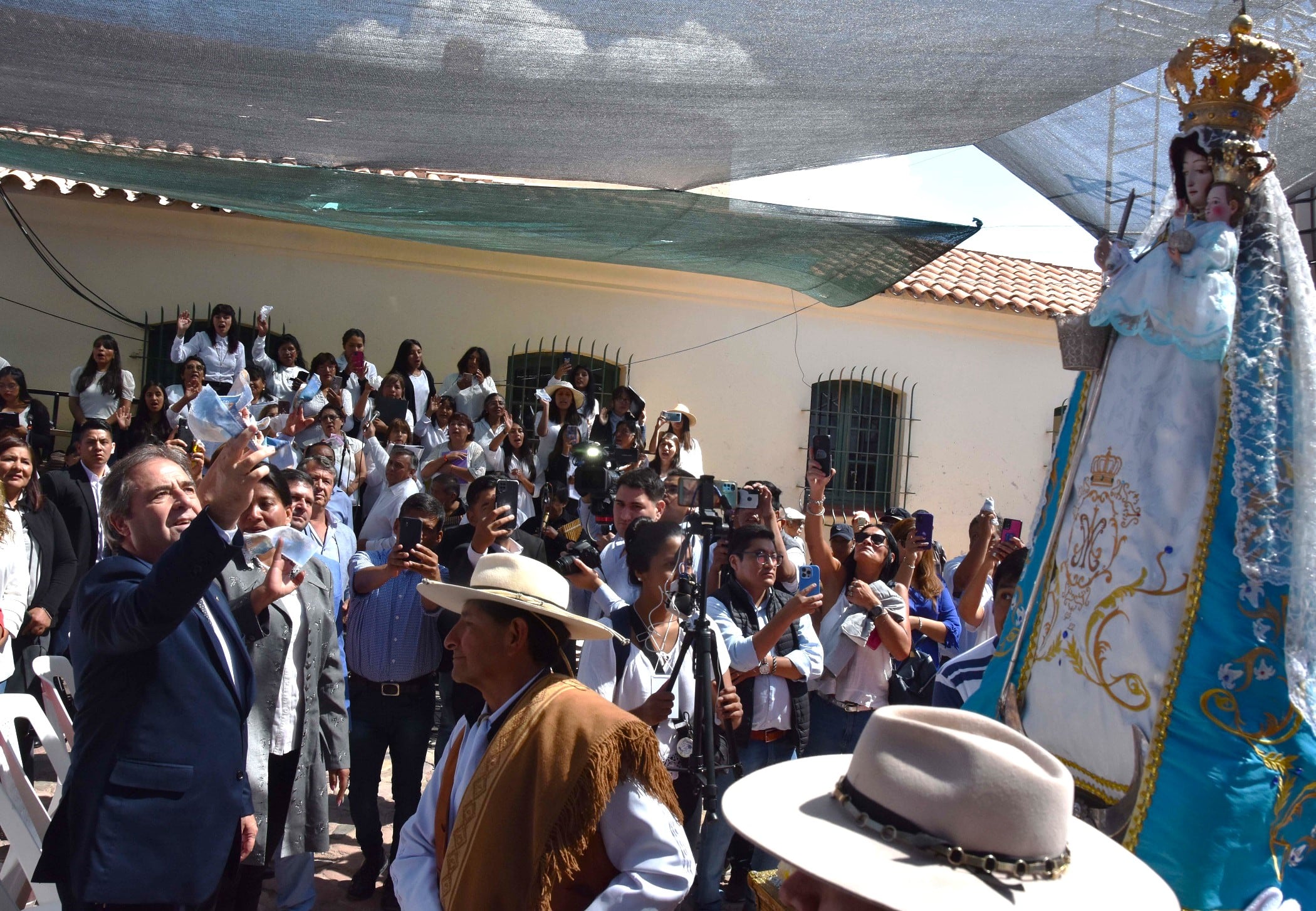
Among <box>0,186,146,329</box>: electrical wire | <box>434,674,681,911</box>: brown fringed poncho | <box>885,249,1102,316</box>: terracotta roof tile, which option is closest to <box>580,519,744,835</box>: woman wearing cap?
<box>434,674,681,911</box>: brown fringed poncho

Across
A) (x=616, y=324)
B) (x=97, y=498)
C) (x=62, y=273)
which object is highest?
(x=62, y=273)

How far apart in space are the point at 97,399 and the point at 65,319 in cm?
190

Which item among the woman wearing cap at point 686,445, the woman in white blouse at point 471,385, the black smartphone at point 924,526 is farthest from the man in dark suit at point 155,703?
the woman in white blouse at point 471,385

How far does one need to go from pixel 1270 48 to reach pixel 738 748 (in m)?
2.88

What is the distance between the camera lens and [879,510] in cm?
1373

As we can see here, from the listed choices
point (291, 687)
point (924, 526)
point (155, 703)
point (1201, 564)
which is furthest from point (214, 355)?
point (1201, 564)

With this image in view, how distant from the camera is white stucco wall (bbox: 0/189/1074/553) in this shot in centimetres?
1093

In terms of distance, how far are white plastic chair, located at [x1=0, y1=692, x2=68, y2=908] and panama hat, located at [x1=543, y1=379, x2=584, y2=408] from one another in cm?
685

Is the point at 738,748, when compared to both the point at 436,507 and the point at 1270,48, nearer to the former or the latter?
the point at 436,507

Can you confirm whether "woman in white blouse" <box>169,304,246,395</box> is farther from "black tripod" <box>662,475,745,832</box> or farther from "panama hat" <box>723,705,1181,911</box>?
"panama hat" <box>723,705,1181,911</box>

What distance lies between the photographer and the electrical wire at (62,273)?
34.8 ft

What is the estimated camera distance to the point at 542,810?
215cm

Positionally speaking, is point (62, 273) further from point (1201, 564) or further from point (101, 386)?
point (1201, 564)

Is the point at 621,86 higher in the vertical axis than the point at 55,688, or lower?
higher
